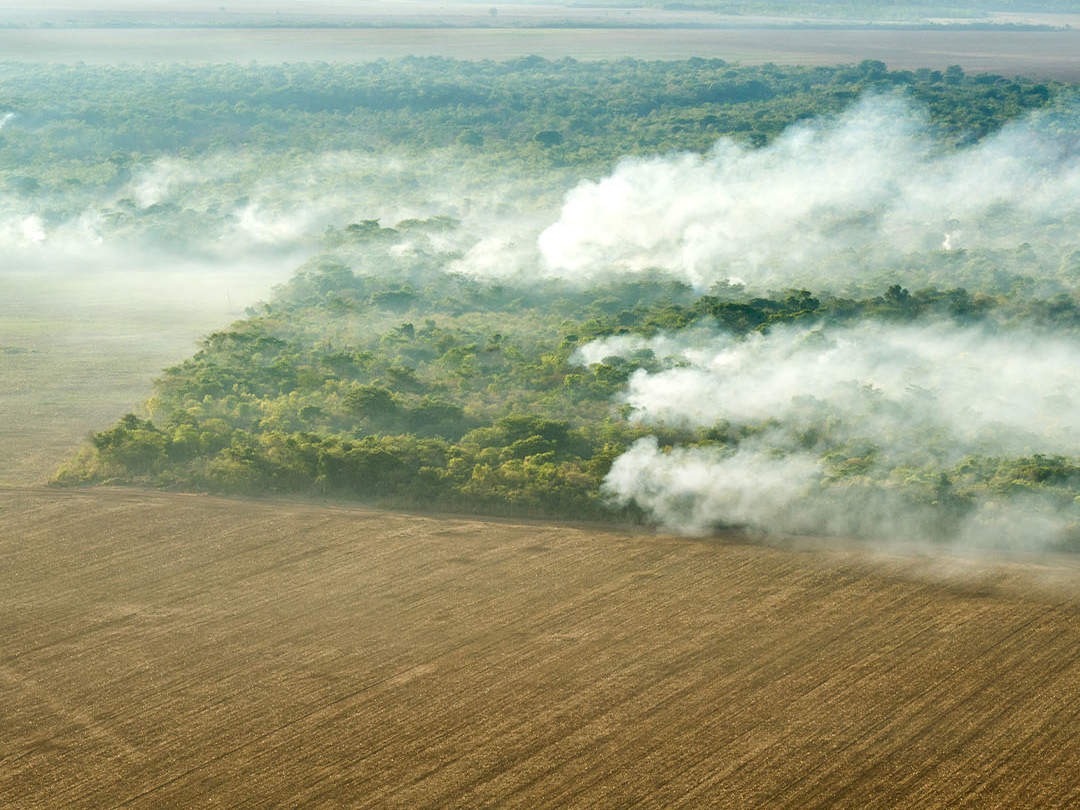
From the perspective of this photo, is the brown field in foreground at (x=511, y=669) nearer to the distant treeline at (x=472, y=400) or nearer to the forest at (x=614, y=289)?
the distant treeline at (x=472, y=400)

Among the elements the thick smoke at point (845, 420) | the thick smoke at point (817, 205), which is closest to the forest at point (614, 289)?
the thick smoke at point (845, 420)

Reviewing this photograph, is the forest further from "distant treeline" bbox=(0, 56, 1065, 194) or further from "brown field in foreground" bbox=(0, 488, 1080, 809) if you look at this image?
"brown field in foreground" bbox=(0, 488, 1080, 809)

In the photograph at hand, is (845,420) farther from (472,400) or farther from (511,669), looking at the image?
(511,669)

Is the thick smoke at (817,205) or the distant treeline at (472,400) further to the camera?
the thick smoke at (817,205)

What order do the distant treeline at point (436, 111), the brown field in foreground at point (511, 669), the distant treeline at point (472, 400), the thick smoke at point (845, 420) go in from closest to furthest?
1. the brown field in foreground at point (511, 669)
2. the thick smoke at point (845, 420)
3. the distant treeline at point (472, 400)
4. the distant treeline at point (436, 111)

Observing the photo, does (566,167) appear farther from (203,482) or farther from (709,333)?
(203,482)

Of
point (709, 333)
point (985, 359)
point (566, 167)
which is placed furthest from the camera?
point (566, 167)

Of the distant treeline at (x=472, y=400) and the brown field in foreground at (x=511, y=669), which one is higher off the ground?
the brown field in foreground at (x=511, y=669)

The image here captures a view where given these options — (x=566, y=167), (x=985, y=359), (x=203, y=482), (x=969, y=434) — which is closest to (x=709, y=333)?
(x=985, y=359)
